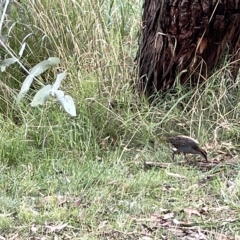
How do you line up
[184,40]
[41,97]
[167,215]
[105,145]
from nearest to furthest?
[41,97], [167,215], [105,145], [184,40]

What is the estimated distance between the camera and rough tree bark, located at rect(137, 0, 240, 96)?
344cm

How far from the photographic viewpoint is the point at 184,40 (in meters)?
3.54

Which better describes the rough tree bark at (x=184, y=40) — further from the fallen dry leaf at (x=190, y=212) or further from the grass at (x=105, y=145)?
the fallen dry leaf at (x=190, y=212)

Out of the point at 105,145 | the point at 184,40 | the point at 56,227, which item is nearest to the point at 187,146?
the point at 105,145

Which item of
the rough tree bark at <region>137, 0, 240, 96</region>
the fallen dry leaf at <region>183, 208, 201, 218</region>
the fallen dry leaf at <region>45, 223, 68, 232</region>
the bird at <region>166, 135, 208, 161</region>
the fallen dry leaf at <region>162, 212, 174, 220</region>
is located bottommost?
the fallen dry leaf at <region>45, 223, 68, 232</region>

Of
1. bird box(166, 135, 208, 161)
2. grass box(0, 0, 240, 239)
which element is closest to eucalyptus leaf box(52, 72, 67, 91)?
grass box(0, 0, 240, 239)

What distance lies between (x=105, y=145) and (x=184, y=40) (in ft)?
2.92

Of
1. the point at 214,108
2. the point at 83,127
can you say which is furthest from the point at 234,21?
the point at 83,127

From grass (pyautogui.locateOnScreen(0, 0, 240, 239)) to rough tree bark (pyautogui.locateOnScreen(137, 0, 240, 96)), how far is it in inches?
4.6

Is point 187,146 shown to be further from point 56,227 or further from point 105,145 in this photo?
point 56,227

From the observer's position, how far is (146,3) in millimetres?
3662

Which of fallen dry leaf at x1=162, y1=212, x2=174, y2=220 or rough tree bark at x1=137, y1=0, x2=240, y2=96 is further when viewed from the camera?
rough tree bark at x1=137, y1=0, x2=240, y2=96

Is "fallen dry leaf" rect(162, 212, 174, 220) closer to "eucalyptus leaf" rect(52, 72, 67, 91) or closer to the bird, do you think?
the bird

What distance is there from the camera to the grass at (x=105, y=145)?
2.54 m
